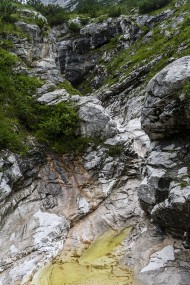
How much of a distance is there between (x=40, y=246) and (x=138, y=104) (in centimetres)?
1532

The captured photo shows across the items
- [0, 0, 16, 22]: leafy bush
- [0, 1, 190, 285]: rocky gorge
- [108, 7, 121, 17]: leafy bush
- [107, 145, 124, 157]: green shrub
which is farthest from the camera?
[108, 7, 121, 17]: leafy bush

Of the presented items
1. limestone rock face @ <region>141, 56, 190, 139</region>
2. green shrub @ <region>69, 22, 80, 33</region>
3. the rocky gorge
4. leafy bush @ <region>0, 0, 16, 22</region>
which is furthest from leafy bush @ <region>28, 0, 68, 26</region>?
limestone rock face @ <region>141, 56, 190, 139</region>

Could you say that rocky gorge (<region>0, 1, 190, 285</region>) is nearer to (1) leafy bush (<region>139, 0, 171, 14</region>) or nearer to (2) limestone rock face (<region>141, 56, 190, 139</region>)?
(2) limestone rock face (<region>141, 56, 190, 139</region>)

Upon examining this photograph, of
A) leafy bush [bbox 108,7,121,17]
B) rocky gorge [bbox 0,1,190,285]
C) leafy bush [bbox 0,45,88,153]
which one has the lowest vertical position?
rocky gorge [bbox 0,1,190,285]

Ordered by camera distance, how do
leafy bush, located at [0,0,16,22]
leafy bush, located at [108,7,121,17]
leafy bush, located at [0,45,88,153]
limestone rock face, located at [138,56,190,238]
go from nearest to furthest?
limestone rock face, located at [138,56,190,238] < leafy bush, located at [0,45,88,153] < leafy bush, located at [0,0,16,22] < leafy bush, located at [108,7,121,17]

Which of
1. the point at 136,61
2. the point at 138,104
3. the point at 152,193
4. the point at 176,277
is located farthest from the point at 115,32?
the point at 176,277

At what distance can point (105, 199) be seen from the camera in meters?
16.5

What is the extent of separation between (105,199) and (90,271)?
16.1ft

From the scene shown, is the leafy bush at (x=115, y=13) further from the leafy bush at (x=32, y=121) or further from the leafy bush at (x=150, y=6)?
the leafy bush at (x=32, y=121)

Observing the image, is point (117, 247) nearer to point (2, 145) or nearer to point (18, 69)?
point (2, 145)

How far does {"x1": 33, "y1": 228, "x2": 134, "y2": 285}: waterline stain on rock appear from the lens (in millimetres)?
11453

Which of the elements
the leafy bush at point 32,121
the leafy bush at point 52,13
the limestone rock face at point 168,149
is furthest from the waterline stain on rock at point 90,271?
the leafy bush at point 52,13

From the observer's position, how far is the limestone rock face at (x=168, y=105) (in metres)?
13.1

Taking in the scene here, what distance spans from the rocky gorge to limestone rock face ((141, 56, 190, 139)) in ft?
0.15
